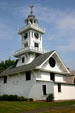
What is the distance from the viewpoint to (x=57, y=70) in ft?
109

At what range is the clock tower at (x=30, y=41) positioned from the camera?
3425 centimetres

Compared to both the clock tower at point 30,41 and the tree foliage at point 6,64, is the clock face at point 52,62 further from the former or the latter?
the tree foliage at point 6,64

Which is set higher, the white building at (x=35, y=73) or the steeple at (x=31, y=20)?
the steeple at (x=31, y=20)

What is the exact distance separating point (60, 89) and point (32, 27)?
15.1 meters

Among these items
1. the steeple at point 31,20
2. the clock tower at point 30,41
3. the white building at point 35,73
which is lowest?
the white building at point 35,73

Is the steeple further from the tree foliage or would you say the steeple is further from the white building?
the tree foliage

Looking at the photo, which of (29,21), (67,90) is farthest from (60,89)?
(29,21)

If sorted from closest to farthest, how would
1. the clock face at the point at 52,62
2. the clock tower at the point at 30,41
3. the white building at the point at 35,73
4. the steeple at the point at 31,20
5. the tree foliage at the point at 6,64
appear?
the white building at the point at 35,73, the clock face at the point at 52,62, the clock tower at the point at 30,41, the steeple at the point at 31,20, the tree foliage at the point at 6,64

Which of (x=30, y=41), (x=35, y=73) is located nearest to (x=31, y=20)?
(x=30, y=41)

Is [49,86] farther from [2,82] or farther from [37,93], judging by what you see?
[2,82]

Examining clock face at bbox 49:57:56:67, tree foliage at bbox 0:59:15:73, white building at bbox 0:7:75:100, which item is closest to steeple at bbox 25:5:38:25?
white building at bbox 0:7:75:100

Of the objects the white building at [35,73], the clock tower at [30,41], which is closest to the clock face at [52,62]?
the white building at [35,73]

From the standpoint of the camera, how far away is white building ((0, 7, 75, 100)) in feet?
91.7

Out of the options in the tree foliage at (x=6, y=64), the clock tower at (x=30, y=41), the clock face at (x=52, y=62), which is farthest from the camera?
the tree foliage at (x=6, y=64)
